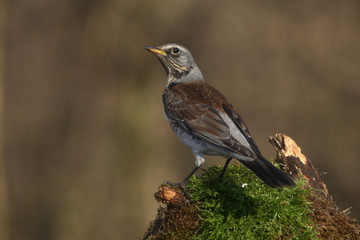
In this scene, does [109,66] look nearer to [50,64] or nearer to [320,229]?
[50,64]

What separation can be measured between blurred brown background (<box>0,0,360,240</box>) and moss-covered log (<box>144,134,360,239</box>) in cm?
433

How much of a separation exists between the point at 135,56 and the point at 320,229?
258 inches

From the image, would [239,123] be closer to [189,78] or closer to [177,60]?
[189,78]

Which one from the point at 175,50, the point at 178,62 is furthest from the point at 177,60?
the point at 175,50

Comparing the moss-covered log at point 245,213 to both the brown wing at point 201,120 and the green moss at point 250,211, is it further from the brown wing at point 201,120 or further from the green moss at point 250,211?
the brown wing at point 201,120

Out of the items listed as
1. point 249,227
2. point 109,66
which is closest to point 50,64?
point 109,66

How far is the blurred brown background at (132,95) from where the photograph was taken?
11.1m

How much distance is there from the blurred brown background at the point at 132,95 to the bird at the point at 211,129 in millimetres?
3598

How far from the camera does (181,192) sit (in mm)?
5859

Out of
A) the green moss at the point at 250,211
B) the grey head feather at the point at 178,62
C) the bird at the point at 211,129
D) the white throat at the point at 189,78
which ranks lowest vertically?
the green moss at the point at 250,211

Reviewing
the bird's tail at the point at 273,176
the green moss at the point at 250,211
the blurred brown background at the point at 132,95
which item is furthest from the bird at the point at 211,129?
the blurred brown background at the point at 132,95

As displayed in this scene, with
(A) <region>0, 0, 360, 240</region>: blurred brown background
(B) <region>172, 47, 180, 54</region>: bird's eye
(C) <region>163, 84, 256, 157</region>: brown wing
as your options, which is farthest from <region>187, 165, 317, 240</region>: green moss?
(A) <region>0, 0, 360, 240</region>: blurred brown background

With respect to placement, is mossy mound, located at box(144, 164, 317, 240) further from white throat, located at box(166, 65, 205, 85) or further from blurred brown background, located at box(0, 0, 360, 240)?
blurred brown background, located at box(0, 0, 360, 240)

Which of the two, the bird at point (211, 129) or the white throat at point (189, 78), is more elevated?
the white throat at point (189, 78)
